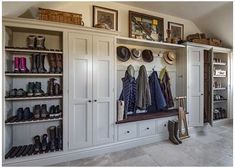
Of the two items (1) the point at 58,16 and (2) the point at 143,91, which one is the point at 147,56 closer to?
(2) the point at 143,91

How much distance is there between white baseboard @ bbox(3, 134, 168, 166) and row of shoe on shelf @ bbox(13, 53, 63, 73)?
1.08 meters

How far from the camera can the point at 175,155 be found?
2.15 meters

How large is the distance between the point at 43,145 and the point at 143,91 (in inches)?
67.3

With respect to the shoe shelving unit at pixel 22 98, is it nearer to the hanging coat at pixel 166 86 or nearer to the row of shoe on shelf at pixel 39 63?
the row of shoe on shelf at pixel 39 63

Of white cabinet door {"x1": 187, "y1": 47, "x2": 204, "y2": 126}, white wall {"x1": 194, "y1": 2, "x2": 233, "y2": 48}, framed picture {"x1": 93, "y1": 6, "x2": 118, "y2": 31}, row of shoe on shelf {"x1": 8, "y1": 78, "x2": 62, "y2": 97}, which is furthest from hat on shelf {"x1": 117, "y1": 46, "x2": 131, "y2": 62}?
white wall {"x1": 194, "y1": 2, "x2": 233, "y2": 48}

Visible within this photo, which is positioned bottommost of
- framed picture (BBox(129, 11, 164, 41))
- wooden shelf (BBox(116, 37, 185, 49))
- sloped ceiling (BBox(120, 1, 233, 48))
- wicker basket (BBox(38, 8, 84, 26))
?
wooden shelf (BBox(116, 37, 185, 49))

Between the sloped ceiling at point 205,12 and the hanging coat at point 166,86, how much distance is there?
1.19 meters

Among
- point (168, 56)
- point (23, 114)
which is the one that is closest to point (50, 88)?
point (23, 114)

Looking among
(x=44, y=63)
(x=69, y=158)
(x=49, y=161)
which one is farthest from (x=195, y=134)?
(x=44, y=63)

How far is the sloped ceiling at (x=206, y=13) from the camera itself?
2.76m

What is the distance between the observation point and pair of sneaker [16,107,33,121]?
1.92m

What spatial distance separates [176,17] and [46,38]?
104 inches

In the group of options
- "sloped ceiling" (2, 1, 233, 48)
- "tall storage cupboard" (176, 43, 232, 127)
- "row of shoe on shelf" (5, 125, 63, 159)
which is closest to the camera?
"row of shoe on shelf" (5, 125, 63, 159)

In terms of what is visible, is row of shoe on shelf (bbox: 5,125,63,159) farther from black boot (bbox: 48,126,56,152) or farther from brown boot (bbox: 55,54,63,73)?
brown boot (bbox: 55,54,63,73)
